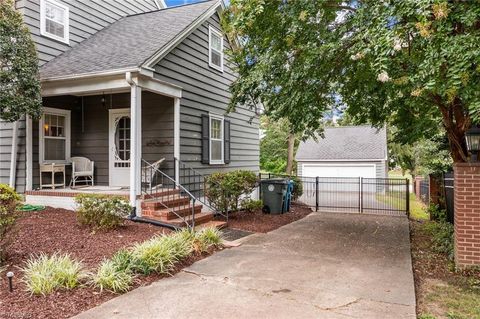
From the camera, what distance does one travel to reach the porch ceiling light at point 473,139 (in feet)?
20.9

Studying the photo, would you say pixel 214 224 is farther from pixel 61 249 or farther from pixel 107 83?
pixel 107 83

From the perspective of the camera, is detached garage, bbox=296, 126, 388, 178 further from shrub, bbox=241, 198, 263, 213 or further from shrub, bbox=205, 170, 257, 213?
shrub, bbox=205, 170, 257, 213

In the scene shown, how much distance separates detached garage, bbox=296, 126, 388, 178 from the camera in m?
24.0

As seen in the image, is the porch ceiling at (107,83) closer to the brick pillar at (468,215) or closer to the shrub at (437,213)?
the brick pillar at (468,215)

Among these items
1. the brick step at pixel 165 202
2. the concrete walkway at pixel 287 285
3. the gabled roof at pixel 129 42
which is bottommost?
the concrete walkway at pixel 287 285

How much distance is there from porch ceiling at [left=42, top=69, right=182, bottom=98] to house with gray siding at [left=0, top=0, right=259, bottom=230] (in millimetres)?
23

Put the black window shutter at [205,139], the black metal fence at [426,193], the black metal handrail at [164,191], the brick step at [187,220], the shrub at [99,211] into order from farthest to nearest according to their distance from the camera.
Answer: the black metal fence at [426,193] < the black window shutter at [205,139] < the black metal handrail at [164,191] < the brick step at [187,220] < the shrub at [99,211]

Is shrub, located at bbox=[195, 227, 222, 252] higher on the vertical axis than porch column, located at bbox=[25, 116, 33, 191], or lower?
lower

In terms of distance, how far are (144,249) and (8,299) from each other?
1.69 meters

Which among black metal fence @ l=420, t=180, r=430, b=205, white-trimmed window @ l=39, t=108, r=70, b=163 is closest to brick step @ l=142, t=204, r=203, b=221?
white-trimmed window @ l=39, t=108, r=70, b=163

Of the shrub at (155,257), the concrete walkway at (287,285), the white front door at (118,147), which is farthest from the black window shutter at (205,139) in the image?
the shrub at (155,257)

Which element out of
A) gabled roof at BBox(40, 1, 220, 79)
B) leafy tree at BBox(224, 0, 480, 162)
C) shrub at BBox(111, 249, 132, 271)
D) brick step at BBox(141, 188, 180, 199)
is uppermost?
Answer: gabled roof at BBox(40, 1, 220, 79)

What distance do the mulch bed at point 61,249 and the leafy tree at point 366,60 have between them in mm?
3647

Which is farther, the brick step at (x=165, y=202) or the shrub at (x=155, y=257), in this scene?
the brick step at (x=165, y=202)
